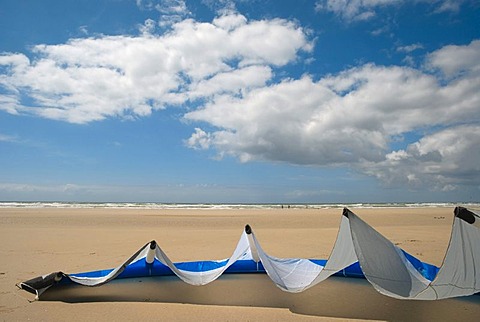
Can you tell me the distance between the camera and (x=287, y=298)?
4395mm

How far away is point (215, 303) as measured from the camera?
4.26 m

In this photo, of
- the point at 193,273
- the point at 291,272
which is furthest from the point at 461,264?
the point at 193,273

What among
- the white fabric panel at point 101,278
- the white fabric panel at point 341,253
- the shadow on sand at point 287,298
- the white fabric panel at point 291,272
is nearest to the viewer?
the white fabric panel at point 341,253

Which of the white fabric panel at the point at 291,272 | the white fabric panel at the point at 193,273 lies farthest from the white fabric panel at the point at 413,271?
the white fabric panel at the point at 193,273

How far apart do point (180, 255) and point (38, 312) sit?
13.1ft

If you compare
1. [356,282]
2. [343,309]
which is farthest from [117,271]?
[356,282]

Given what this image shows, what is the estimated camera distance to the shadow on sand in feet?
12.6

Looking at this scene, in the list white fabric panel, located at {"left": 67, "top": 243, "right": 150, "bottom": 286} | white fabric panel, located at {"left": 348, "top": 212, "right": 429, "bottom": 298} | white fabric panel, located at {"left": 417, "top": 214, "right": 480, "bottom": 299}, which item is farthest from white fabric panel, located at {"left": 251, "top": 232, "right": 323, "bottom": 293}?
Answer: white fabric panel, located at {"left": 67, "top": 243, "right": 150, "bottom": 286}

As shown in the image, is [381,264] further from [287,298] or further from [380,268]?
[287,298]

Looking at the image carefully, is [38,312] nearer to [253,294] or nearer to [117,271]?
[117,271]

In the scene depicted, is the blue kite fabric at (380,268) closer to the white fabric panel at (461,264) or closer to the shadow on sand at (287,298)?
the white fabric panel at (461,264)

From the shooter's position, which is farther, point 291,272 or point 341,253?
point 291,272

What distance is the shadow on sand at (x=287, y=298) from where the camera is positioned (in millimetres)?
3844

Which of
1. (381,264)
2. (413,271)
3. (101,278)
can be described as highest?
(381,264)
